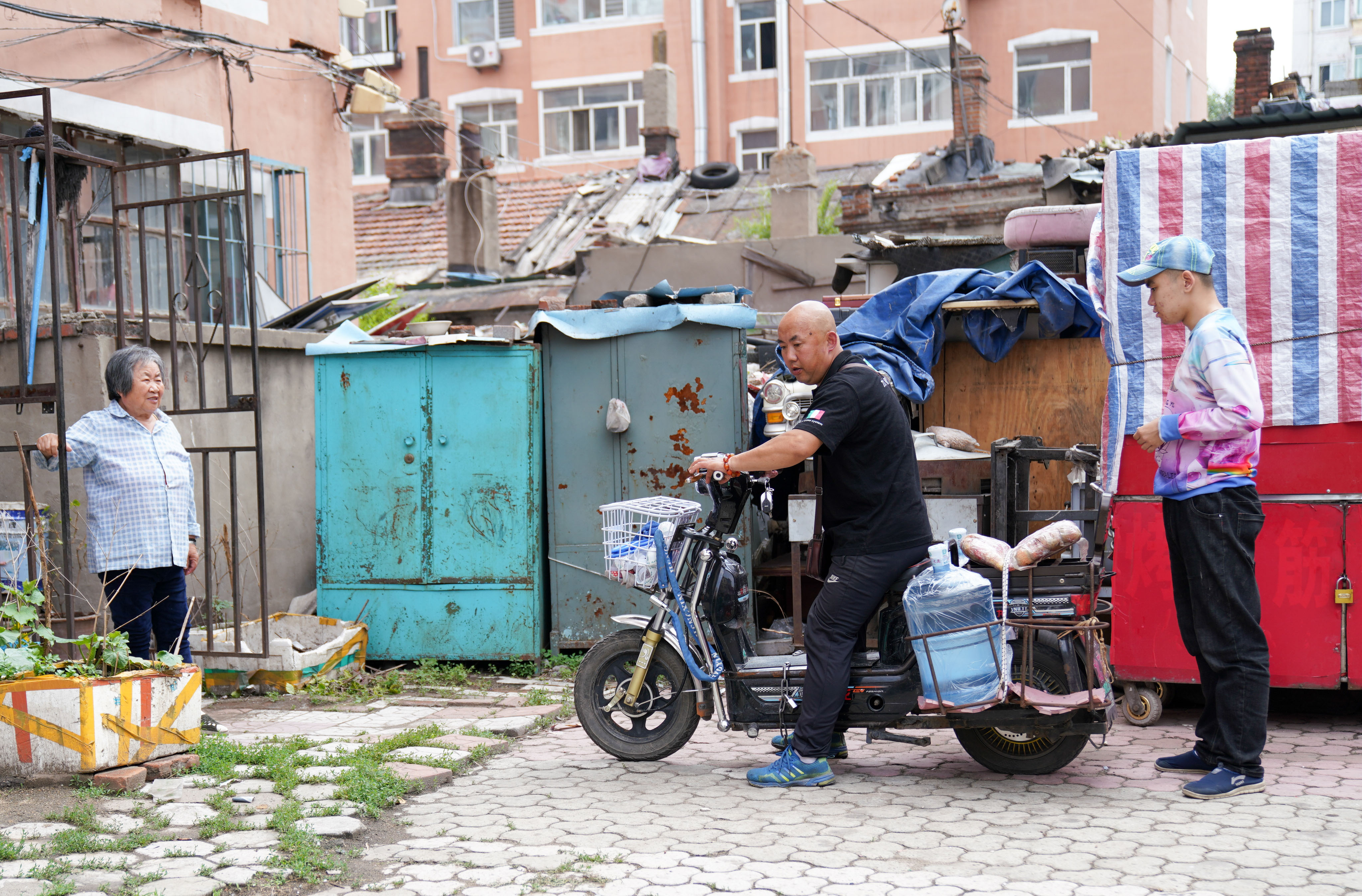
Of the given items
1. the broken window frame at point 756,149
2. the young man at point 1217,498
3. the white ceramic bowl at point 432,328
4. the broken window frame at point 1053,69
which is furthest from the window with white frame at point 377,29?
the young man at point 1217,498

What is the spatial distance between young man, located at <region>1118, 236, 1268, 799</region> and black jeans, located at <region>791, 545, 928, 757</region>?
1.06 meters

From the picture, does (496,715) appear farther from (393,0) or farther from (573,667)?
(393,0)

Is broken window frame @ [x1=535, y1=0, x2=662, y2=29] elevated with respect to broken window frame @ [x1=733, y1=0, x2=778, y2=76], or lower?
elevated

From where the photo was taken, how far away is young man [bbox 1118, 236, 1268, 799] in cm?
468

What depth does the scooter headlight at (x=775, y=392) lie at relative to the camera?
725 cm

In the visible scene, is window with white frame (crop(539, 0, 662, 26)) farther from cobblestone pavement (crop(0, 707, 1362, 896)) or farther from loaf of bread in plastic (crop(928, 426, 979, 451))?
cobblestone pavement (crop(0, 707, 1362, 896))

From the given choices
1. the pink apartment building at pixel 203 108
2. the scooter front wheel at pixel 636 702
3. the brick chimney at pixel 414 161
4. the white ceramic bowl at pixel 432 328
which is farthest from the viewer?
the brick chimney at pixel 414 161

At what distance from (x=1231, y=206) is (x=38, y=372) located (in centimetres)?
713

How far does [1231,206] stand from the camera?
18.7 ft

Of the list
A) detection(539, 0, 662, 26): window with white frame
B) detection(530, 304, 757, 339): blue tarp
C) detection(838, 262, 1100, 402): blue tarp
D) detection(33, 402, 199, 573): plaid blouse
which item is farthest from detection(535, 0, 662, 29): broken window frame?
detection(33, 402, 199, 573): plaid blouse

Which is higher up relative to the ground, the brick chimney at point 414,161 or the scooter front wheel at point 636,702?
the brick chimney at point 414,161

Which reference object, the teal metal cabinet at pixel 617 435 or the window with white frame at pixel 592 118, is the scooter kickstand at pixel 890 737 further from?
the window with white frame at pixel 592 118

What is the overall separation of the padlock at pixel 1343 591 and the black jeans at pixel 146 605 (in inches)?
214

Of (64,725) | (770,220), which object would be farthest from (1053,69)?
(64,725)
